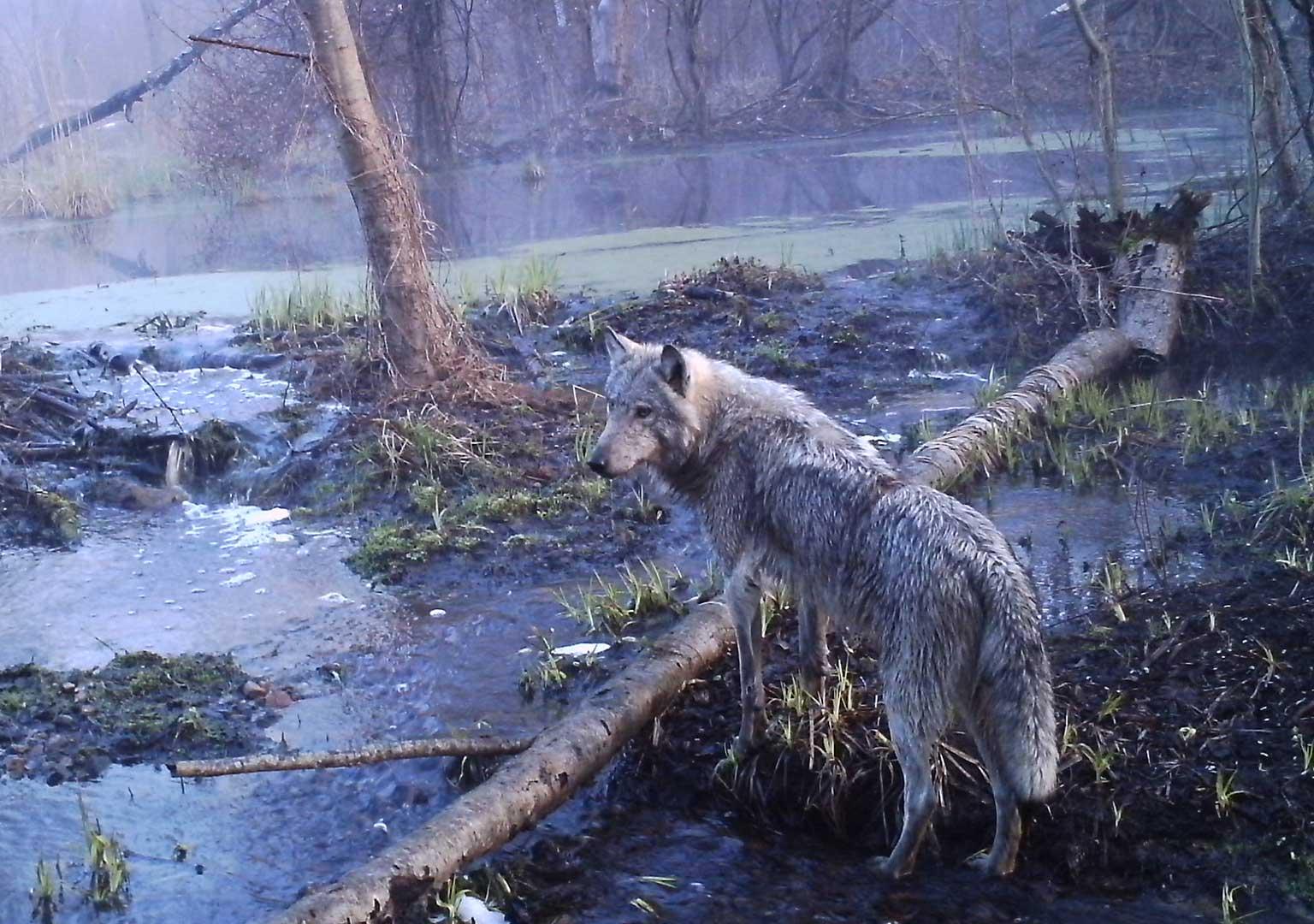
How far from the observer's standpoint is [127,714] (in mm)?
6418

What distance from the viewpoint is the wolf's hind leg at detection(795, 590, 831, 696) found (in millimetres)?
5590

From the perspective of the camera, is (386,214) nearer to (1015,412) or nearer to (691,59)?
(1015,412)

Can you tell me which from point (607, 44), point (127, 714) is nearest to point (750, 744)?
point (127, 714)

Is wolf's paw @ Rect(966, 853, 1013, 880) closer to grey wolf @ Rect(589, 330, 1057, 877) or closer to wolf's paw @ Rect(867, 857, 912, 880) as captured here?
grey wolf @ Rect(589, 330, 1057, 877)

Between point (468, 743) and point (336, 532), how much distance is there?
394 centimetres

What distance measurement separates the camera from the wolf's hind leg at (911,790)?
4.66 m

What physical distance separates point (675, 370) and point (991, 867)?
242cm

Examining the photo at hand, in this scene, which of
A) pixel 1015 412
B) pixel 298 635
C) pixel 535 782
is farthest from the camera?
pixel 1015 412

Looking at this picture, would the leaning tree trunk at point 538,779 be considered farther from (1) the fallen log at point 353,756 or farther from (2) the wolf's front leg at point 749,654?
(2) the wolf's front leg at point 749,654

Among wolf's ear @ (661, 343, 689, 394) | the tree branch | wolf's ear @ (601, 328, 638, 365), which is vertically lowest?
wolf's ear @ (661, 343, 689, 394)

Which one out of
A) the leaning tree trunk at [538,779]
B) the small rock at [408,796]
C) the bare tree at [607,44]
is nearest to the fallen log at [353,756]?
the leaning tree trunk at [538,779]

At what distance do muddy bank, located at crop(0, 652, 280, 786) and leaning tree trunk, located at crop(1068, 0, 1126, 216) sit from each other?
8.73 meters

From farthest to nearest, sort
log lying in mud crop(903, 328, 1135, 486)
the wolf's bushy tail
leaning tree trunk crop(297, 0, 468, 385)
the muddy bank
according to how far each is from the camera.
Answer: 1. leaning tree trunk crop(297, 0, 468, 385)
2. log lying in mud crop(903, 328, 1135, 486)
3. the muddy bank
4. the wolf's bushy tail

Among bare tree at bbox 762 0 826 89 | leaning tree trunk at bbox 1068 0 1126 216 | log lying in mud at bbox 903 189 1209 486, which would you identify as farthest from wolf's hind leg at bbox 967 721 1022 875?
bare tree at bbox 762 0 826 89
